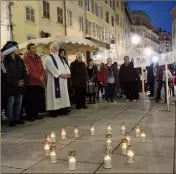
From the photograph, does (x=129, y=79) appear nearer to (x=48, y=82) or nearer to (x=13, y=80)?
(x=48, y=82)

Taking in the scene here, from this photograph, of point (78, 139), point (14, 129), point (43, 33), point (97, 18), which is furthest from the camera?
point (97, 18)

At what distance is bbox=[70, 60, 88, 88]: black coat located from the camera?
35.2 ft

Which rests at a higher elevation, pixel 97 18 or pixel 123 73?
pixel 97 18

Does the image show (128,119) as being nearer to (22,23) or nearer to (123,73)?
(123,73)

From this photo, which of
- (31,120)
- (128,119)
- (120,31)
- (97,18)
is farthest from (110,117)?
(120,31)

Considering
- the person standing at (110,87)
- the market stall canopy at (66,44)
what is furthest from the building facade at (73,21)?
the person standing at (110,87)

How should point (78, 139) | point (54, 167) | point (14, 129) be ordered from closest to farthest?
1. point (54, 167)
2. point (78, 139)
3. point (14, 129)

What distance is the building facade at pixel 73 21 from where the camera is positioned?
67.7 ft

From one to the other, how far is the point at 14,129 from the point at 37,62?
1.98m

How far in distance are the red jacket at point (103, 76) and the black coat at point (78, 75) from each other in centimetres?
191

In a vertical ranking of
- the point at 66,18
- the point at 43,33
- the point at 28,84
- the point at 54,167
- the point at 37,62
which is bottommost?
the point at 54,167

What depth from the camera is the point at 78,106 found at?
425 inches

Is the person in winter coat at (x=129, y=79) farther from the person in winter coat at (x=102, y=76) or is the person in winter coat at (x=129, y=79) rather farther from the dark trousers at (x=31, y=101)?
the dark trousers at (x=31, y=101)

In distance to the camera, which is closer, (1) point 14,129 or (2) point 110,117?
(1) point 14,129
